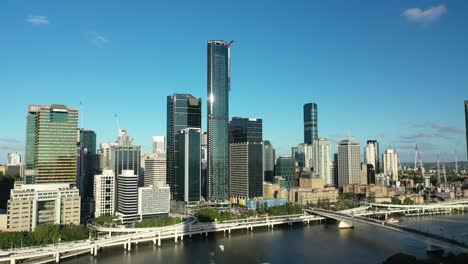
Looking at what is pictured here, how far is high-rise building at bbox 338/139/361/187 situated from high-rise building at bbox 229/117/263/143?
23365 millimetres

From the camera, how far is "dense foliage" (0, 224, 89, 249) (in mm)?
32438

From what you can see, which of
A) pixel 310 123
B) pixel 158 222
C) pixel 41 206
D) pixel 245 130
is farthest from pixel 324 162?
pixel 41 206

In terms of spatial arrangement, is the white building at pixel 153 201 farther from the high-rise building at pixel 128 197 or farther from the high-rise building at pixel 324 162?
the high-rise building at pixel 324 162

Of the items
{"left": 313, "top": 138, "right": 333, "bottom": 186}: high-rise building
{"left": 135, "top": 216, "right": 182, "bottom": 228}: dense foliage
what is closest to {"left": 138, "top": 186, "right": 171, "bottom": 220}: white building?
{"left": 135, "top": 216, "right": 182, "bottom": 228}: dense foliage

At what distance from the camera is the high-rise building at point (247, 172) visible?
230 ft

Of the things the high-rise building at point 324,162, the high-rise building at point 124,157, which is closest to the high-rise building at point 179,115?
the high-rise building at point 124,157

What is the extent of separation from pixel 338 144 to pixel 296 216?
165ft

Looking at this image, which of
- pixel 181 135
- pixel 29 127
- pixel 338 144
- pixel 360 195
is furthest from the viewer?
pixel 338 144

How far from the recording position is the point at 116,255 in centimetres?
3312

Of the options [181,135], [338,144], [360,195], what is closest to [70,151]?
[181,135]

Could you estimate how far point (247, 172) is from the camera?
70.2 meters

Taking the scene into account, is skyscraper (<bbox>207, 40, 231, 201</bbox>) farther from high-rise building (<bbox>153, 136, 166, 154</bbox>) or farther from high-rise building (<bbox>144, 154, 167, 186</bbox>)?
high-rise building (<bbox>153, 136, 166, 154</bbox>)

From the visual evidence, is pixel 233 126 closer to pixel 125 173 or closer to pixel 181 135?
pixel 181 135

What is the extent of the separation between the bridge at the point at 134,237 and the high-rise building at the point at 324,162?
49.7 m
